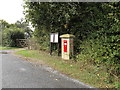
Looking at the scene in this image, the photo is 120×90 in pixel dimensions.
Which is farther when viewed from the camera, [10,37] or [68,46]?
[10,37]

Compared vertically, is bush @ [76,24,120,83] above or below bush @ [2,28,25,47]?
below

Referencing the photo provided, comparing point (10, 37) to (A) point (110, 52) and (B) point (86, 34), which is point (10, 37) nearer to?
(B) point (86, 34)

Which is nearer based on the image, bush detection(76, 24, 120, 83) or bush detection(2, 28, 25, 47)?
bush detection(76, 24, 120, 83)

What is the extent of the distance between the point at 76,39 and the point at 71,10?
180 centimetres

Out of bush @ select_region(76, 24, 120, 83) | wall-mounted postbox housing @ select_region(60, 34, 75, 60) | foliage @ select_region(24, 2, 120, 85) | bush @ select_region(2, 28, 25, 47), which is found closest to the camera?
bush @ select_region(76, 24, 120, 83)

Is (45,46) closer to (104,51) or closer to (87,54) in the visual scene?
(87,54)

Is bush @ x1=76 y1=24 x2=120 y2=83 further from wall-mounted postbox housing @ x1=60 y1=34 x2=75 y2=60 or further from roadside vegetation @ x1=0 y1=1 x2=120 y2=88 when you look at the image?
wall-mounted postbox housing @ x1=60 y1=34 x2=75 y2=60

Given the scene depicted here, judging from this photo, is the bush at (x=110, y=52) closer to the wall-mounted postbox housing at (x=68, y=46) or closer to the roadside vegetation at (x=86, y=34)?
the roadside vegetation at (x=86, y=34)

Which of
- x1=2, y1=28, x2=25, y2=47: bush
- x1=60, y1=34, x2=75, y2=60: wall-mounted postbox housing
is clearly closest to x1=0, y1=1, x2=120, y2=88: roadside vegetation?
x1=60, y1=34, x2=75, y2=60: wall-mounted postbox housing

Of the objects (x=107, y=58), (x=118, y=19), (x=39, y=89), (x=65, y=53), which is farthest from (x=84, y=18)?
(x=39, y=89)

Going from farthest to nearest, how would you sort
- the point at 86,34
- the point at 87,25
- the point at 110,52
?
the point at 86,34 → the point at 87,25 → the point at 110,52

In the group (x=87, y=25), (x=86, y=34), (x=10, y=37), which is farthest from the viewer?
(x=10, y=37)

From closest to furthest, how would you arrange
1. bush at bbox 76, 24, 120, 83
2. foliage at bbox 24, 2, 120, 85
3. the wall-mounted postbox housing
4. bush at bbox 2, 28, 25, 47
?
1. bush at bbox 76, 24, 120, 83
2. foliage at bbox 24, 2, 120, 85
3. the wall-mounted postbox housing
4. bush at bbox 2, 28, 25, 47

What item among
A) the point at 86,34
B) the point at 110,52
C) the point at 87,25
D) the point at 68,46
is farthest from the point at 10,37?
the point at 110,52
